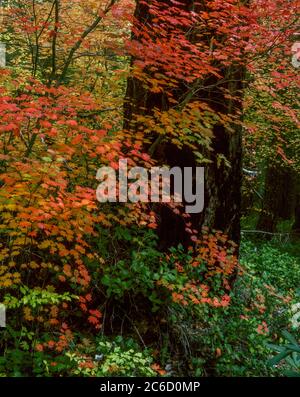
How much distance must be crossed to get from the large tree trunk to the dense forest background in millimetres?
24

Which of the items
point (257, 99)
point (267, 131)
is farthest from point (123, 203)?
point (267, 131)

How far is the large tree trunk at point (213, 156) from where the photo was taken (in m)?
6.34

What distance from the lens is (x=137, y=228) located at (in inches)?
224

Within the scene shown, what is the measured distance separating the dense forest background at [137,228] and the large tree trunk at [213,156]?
0.08 feet

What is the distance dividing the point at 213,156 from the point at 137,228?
1.99m

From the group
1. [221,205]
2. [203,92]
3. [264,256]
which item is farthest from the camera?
[264,256]

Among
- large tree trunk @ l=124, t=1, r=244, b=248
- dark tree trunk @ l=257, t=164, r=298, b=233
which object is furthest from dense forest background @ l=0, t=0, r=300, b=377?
dark tree trunk @ l=257, t=164, r=298, b=233

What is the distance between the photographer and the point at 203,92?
21.6 feet

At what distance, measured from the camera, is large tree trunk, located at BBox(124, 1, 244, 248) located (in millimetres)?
6340

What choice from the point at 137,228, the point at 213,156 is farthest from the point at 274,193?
the point at 137,228

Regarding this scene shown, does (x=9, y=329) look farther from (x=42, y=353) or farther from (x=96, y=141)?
(x=96, y=141)

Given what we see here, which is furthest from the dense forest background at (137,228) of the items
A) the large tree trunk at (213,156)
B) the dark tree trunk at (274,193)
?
the dark tree trunk at (274,193)

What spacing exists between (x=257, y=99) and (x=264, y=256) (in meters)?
4.50

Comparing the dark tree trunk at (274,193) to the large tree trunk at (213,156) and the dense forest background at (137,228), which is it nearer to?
the dense forest background at (137,228)
